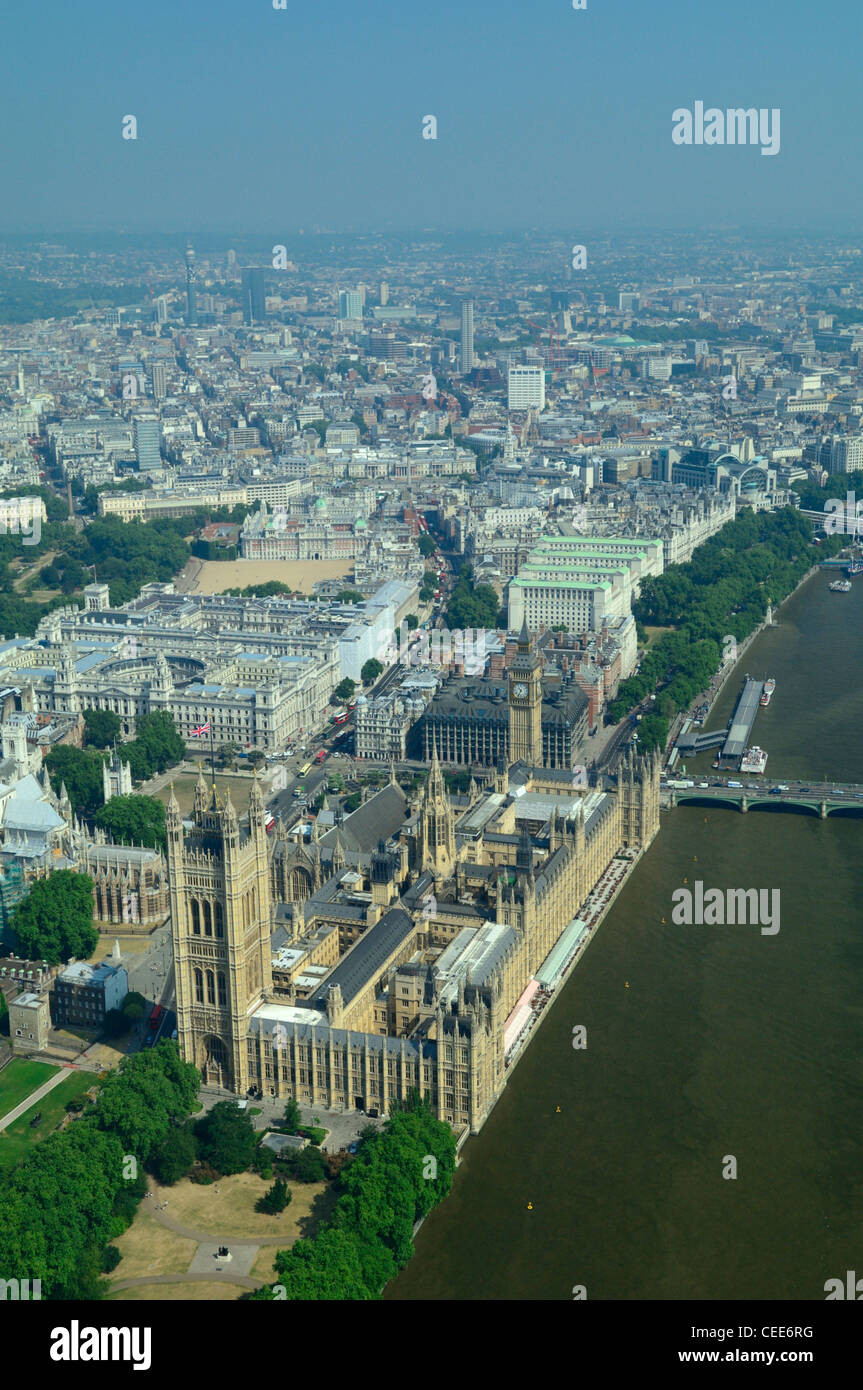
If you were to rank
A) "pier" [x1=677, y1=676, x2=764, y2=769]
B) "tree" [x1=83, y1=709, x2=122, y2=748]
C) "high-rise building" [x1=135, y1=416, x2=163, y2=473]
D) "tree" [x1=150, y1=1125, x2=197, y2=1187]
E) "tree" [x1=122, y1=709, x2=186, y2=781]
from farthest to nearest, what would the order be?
"high-rise building" [x1=135, y1=416, x2=163, y2=473] → "tree" [x1=83, y1=709, x2=122, y2=748] → "pier" [x1=677, y1=676, x2=764, y2=769] → "tree" [x1=122, y1=709, x2=186, y2=781] → "tree" [x1=150, y1=1125, x2=197, y2=1187]

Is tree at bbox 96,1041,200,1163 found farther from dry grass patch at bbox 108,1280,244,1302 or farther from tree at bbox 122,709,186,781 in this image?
tree at bbox 122,709,186,781

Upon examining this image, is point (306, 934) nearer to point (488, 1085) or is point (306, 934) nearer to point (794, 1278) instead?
point (488, 1085)

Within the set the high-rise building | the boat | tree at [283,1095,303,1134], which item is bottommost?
tree at [283,1095,303,1134]

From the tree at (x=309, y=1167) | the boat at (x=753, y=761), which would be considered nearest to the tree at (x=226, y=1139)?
the tree at (x=309, y=1167)

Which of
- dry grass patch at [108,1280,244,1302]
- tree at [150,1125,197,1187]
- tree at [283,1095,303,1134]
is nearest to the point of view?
dry grass patch at [108,1280,244,1302]

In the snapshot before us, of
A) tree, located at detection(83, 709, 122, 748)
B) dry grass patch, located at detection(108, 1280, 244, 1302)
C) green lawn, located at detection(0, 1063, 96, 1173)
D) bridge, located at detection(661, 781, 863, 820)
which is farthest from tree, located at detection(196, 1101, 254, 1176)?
tree, located at detection(83, 709, 122, 748)

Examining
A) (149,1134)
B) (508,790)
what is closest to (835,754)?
(508,790)
